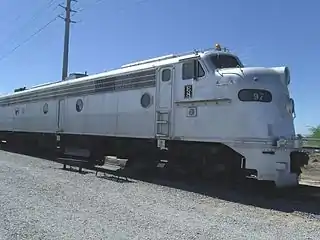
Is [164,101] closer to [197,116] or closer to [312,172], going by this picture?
[197,116]

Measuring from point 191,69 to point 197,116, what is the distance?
1.35 meters

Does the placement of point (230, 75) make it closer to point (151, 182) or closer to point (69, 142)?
point (151, 182)

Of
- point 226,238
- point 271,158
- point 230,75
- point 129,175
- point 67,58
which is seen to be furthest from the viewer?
point 67,58

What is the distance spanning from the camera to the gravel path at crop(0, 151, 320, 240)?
22.1 feet

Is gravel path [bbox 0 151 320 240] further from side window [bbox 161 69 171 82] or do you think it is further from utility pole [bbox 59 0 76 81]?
utility pole [bbox 59 0 76 81]

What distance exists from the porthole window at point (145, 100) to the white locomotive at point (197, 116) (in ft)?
0.10

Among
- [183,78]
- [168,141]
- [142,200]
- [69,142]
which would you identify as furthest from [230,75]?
[69,142]

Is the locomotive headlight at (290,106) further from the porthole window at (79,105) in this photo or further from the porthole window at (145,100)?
the porthole window at (79,105)

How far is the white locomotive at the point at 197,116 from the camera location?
35.2 feet

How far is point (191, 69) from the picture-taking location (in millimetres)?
12258

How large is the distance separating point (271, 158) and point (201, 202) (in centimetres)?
201

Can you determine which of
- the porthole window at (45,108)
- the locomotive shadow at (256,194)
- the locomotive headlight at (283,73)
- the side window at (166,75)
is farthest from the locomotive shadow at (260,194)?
the porthole window at (45,108)

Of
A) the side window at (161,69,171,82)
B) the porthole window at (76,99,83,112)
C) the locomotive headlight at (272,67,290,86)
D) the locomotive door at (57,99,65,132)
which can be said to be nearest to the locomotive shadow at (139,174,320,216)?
the locomotive headlight at (272,67,290,86)

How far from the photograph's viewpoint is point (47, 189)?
10758 millimetres
